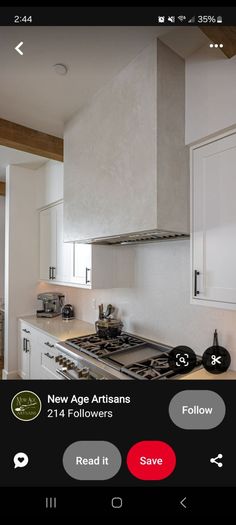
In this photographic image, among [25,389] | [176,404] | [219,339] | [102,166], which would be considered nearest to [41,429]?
[25,389]

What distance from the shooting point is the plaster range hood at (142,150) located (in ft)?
3.30

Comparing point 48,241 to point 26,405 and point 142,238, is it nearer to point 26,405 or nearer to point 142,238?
point 142,238

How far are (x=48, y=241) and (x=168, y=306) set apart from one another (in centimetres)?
144

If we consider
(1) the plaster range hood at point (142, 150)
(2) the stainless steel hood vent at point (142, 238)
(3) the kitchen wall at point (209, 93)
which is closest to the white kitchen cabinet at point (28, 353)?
(2) the stainless steel hood vent at point (142, 238)

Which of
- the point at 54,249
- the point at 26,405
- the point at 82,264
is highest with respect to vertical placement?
the point at 54,249

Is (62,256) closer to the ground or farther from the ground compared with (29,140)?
closer to the ground

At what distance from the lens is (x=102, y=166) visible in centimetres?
129

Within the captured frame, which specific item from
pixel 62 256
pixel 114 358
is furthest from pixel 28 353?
pixel 114 358

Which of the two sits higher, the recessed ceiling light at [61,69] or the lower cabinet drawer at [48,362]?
the recessed ceiling light at [61,69]

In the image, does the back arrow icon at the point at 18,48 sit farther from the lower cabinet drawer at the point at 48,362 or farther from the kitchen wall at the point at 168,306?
the lower cabinet drawer at the point at 48,362

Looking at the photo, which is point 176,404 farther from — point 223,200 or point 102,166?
point 102,166

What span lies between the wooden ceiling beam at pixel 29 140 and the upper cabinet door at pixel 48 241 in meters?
0.59

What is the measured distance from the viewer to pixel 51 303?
2.46m

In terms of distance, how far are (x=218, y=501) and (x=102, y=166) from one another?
1.28m
